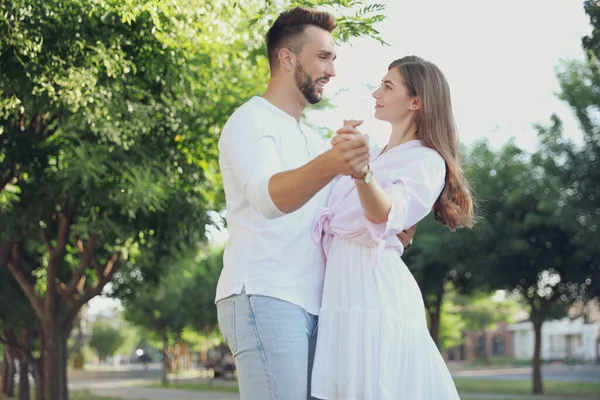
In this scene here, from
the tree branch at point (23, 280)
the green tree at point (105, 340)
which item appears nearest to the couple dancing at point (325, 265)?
the tree branch at point (23, 280)

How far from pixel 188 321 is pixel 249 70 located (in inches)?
1365

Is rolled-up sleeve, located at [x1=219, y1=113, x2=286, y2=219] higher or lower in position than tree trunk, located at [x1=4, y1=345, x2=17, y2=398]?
higher

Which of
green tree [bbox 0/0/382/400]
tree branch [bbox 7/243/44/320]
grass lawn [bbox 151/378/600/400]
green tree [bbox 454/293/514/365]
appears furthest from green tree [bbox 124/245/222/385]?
green tree [bbox 454/293/514/365]

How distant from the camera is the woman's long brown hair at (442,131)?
3322mm

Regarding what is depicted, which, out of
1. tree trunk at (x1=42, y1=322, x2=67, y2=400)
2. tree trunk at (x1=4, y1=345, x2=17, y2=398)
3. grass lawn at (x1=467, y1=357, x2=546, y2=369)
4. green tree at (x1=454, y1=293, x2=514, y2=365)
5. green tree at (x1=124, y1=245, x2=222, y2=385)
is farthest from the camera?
grass lawn at (x1=467, y1=357, x2=546, y2=369)

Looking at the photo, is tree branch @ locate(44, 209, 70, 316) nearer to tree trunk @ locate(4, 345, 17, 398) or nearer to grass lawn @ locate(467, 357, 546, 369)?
tree trunk @ locate(4, 345, 17, 398)

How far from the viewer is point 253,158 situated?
9.73 ft

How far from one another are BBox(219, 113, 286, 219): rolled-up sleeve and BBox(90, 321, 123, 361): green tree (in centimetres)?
8285

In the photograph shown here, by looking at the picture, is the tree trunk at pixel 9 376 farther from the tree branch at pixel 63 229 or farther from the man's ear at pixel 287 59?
the man's ear at pixel 287 59

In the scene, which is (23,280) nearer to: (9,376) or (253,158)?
(253,158)

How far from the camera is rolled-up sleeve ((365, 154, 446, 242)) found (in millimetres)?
2992

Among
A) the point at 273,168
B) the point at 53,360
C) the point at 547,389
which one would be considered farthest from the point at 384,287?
the point at 547,389

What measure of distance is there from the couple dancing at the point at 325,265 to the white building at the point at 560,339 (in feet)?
296

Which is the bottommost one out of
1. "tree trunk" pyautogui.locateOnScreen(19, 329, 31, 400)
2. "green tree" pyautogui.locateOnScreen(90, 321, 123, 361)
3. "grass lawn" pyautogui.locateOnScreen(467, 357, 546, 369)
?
"grass lawn" pyautogui.locateOnScreen(467, 357, 546, 369)
